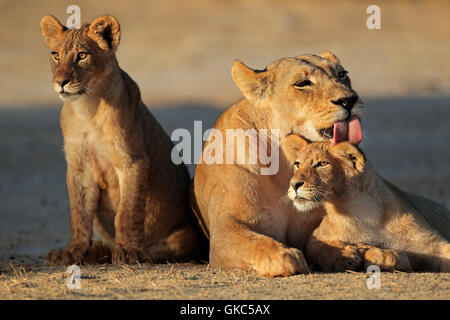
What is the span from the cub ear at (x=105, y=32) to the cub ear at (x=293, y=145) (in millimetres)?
1707

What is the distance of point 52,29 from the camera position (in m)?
7.32

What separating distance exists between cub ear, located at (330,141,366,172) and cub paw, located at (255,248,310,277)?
842mm

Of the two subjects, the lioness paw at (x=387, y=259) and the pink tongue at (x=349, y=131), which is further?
the pink tongue at (x=349, y=131)

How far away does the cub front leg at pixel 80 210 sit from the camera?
277 inches

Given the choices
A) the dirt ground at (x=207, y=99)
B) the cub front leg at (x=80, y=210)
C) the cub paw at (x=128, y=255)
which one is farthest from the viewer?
the cub front leg at (x=80, y=210)

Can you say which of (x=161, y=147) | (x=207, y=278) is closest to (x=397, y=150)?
(x=161, y=147)

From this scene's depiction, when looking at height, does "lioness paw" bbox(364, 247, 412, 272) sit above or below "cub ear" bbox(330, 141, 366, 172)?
below

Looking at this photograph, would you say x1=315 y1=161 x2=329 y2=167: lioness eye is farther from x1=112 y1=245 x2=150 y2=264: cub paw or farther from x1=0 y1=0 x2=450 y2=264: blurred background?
x1=0 y1=0 x2=450 y2=264: blurred background

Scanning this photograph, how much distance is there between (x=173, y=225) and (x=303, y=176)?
178 centimetres

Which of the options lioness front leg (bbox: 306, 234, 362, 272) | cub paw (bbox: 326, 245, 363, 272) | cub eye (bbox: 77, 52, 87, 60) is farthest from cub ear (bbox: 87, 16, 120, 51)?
cub paw (bbox: 326, 245, 363, 272)

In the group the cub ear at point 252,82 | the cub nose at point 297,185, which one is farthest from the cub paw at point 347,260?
the cub ear at point 252,82

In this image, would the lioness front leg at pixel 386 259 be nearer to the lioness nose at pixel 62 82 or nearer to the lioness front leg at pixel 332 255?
the lioness front leg at pixel 332 255

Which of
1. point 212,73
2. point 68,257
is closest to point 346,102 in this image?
point 68,257

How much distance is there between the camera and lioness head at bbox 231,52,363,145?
247 inches
